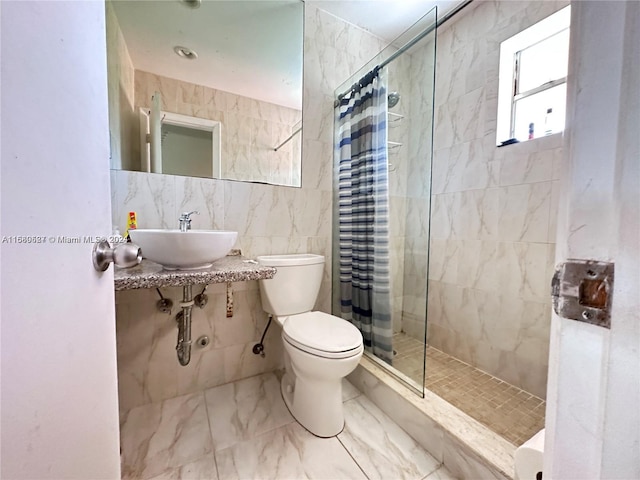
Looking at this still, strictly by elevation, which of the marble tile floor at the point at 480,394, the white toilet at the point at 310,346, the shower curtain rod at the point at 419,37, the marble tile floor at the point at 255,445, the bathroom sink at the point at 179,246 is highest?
the shower curtain rod at the point at 419,37

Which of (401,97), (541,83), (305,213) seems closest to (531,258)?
(541,83)

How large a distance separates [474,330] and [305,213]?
1.40 meters

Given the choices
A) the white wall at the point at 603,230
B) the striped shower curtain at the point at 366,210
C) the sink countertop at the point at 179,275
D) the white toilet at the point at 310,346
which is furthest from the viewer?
the striped shower curtain at the point at 366,210

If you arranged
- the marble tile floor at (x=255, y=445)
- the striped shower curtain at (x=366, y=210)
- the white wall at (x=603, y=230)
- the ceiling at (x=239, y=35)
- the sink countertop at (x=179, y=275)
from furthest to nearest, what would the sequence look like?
the striped shower curtain at (x=366, y=210), the ceiling at (x=239, y=35), the marble tile floor at (x=255, y=445), the sink countertop at (x=179, y=275), the white wall at (x=603, y=230)

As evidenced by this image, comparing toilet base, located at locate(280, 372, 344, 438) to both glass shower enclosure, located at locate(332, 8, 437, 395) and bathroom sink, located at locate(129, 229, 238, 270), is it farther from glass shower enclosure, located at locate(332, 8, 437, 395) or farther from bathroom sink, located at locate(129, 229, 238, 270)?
bathroom sink, located at locate(129, 229, 238, 270)

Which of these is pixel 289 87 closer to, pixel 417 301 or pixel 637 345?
pixel 417 301

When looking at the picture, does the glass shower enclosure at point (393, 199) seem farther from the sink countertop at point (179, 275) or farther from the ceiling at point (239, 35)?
the sink countertop at point (179, 275)

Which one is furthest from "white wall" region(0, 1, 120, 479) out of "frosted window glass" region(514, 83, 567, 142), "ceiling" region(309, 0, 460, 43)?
"frosted window glass" region(514, 83, 567, 142)

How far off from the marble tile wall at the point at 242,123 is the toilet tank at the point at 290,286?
56cm

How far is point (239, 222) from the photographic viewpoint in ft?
5.16

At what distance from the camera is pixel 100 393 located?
467 millimetres

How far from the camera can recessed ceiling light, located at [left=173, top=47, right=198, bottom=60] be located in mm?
1482

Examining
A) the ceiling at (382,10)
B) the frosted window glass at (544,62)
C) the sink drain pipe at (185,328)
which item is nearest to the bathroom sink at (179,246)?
the sink drain pipe at (185,328)

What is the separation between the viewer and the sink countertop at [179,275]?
0.92 m
